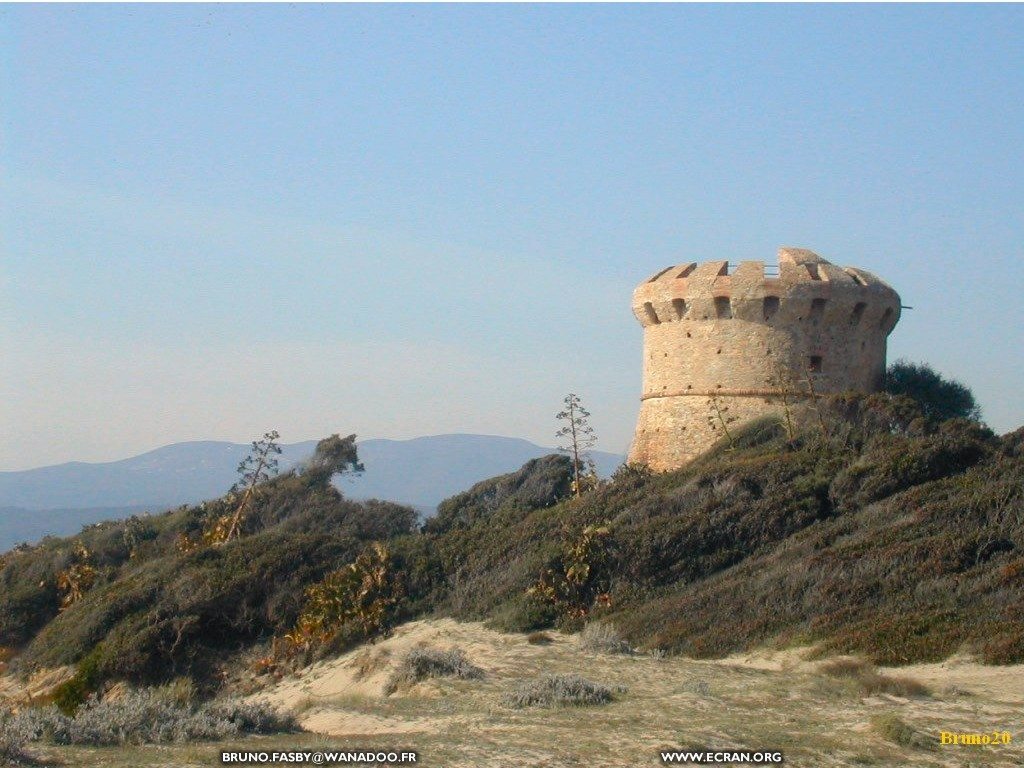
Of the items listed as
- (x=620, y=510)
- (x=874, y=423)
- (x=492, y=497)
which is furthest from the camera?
(x=492, y=497)

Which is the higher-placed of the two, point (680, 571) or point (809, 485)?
point (809, 485)

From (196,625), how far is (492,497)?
797 centimetres

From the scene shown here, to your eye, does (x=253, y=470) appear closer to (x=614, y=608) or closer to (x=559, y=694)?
(x=614, y=608)

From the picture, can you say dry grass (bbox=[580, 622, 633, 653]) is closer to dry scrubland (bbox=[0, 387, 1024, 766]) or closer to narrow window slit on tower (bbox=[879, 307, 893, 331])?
dry scrubland (bbox=[0, 387, 1024, 766])

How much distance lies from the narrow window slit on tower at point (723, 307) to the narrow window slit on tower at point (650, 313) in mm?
1354

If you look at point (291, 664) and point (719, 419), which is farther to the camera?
point (719, 419)

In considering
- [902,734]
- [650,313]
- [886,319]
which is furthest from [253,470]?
[902,734]

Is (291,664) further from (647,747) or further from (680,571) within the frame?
(647,747)

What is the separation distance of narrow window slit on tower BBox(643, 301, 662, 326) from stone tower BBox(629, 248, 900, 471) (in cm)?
2

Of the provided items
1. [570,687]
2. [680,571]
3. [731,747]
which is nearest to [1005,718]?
[731,747]

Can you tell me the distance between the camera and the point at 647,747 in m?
8.89

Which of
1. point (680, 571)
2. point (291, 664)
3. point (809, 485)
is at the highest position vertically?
point (809, 485)

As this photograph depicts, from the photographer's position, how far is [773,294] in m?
22.2

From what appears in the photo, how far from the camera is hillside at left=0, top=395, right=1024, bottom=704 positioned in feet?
46.1
